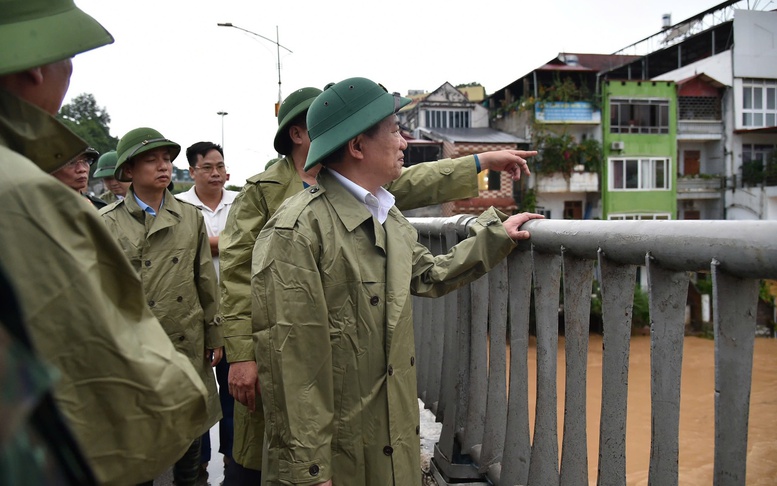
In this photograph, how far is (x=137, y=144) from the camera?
145 inches

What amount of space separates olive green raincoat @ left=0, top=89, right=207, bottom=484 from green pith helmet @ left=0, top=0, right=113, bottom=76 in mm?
76

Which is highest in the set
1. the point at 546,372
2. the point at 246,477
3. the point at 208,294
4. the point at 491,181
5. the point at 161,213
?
the point at 491,181

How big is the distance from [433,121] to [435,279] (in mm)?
30510

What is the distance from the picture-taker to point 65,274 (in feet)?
3.10

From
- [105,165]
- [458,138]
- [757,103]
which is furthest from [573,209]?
[105,165]

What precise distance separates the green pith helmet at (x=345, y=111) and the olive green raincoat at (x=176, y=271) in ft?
5.71

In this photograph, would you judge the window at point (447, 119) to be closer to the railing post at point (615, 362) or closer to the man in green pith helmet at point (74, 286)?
the railing post at point (615, 362)

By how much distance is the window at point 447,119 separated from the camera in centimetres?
3194

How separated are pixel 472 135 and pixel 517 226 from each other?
2759 centimetres

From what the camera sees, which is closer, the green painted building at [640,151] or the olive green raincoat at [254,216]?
the olive green raincoat at [254,216]

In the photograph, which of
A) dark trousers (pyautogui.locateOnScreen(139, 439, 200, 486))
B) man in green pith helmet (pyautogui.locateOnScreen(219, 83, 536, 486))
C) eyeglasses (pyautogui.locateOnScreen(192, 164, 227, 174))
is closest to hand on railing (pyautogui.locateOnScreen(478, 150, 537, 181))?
man in green pith helmet (pyautogui.locateOnScreen(219, 83, 536, 486))

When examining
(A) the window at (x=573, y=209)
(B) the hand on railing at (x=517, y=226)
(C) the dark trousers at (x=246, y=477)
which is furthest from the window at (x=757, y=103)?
(C) the dark trousers at (x=246, y=477)

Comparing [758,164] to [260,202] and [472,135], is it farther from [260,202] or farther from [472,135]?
[260,202]

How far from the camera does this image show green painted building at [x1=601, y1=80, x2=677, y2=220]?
28.2 m
